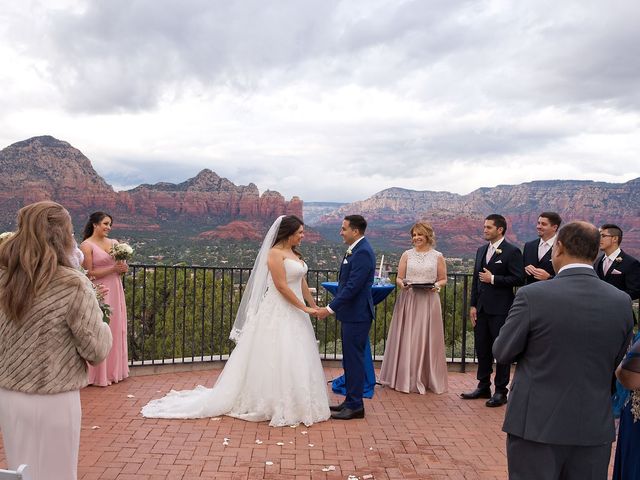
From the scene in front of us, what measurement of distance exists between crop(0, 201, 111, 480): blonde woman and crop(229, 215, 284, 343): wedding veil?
3353 mm

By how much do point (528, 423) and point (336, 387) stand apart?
4.67 metres

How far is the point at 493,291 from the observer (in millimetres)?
6906

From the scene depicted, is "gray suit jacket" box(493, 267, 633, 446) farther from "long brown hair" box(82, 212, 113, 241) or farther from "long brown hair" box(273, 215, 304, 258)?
"long brown hair" box(82, 212, 113, 241)

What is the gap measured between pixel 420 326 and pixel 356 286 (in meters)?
1.83

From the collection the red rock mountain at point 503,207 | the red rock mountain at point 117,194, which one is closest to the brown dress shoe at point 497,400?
the red rock mountain at point 503,207

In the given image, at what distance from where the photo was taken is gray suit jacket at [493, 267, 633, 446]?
2828 millimetres

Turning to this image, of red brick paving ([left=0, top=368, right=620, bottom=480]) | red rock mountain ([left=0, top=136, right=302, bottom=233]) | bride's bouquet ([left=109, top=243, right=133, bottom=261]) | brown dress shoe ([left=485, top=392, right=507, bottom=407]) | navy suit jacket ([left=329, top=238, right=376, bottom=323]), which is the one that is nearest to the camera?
red brick paving ([left=0, top=368, right=620, bottom=480])

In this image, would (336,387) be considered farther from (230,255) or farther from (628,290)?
(230,255)

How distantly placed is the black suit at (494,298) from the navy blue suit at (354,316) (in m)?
1.57

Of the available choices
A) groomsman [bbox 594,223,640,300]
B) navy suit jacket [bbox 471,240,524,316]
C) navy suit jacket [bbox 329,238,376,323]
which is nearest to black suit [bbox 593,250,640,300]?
groomsman [bbox 594,223,640,300]

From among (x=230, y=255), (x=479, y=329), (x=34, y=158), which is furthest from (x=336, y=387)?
(x=34, y=158)

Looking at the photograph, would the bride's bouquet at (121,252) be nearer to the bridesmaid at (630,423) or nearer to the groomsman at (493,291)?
the groomsman at (493,291)

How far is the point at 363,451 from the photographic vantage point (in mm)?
5305

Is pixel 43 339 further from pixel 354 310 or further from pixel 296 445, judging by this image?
pixel 354 310
